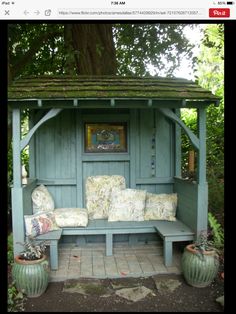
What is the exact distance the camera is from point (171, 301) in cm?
386

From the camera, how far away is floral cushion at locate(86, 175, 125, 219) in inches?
225

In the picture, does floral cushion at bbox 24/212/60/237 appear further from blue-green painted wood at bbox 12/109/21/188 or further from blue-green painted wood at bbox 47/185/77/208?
blue-green painted wood at bbox 47/185/77/208

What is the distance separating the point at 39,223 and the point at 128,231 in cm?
140

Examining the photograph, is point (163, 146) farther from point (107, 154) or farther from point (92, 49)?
point (92, 49)

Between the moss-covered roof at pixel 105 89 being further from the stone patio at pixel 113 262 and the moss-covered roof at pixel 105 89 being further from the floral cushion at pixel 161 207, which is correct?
the stone patio at pixel 113 262

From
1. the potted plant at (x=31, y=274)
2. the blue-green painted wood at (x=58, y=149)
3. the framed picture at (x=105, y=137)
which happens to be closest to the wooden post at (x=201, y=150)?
the framed picture at (x=105, y=137)

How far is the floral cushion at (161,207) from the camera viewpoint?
560 centimetres

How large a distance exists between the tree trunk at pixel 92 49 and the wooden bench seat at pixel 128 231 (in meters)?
3.64

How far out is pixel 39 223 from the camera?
4.80 m

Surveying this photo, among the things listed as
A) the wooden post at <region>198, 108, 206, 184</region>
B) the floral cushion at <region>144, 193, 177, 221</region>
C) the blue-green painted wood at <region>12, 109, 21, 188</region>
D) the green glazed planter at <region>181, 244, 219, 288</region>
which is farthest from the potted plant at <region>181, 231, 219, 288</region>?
the blue-green painted wood at <region>12, 109, 21, 188</region>
